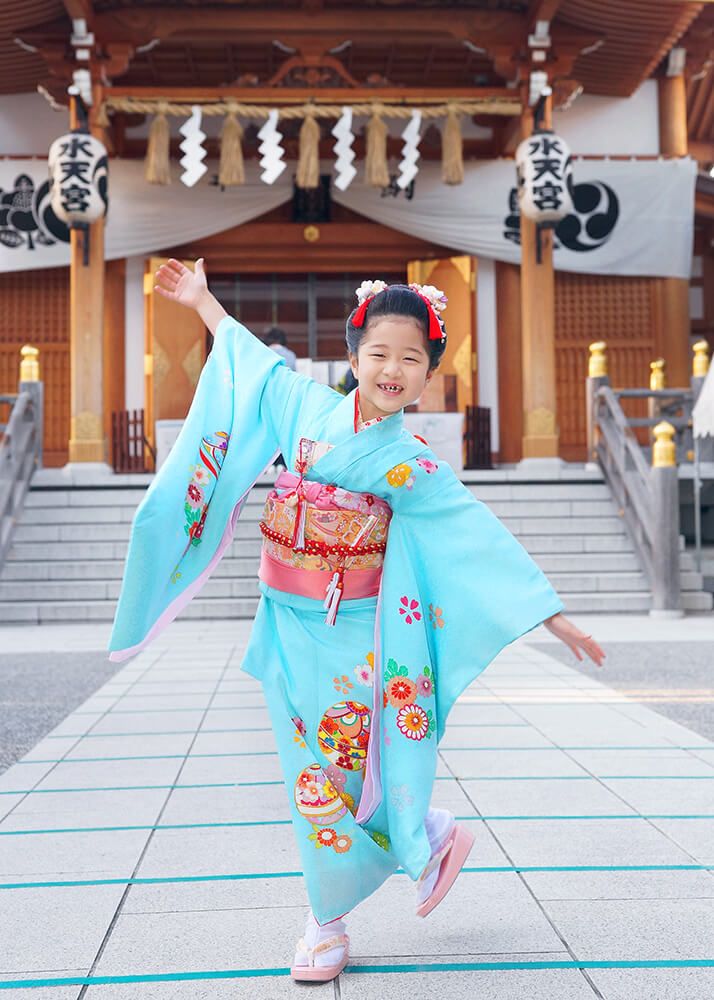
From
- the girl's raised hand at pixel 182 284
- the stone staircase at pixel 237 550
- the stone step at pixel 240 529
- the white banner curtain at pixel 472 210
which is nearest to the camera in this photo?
the girl's raised hand at pixel 182 284

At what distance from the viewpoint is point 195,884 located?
2580mm

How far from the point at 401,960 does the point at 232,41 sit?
1151 cm

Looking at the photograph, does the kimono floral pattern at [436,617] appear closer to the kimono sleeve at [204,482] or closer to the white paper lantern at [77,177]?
the kimono sleeve at [204,482]

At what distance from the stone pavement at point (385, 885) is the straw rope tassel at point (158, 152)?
7952mm

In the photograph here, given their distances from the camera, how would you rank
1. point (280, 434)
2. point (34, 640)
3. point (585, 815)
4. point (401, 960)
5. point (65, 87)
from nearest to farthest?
point (401, 960) < point (280, 434) < point (585, 815) < point (34, 640) < point (65, 87)

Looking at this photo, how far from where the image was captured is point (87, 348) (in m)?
11.2

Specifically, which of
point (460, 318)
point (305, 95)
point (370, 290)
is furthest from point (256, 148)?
point (370, 290)

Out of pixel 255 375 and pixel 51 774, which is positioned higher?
pixel 255 375

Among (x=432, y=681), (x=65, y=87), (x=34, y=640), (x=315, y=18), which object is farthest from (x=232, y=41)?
(x=432, y=681)

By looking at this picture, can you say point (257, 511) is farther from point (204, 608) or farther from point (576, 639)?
point (576, 639)

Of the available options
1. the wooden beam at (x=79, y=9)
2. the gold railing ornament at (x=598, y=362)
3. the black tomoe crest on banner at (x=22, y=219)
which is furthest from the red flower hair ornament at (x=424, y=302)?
the black tomoe crest on banner at (x=22, y=219)

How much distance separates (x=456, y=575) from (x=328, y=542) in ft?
1.01

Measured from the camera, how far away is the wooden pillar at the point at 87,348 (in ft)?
36.4

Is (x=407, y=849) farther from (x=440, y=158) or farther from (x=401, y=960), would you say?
(x=440, y=158)
